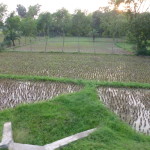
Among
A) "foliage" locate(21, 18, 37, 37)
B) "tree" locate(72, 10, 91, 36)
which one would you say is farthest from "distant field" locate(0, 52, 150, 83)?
"tree" locate(72, 10, 91, 36)

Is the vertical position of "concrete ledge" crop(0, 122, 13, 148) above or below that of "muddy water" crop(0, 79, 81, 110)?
below

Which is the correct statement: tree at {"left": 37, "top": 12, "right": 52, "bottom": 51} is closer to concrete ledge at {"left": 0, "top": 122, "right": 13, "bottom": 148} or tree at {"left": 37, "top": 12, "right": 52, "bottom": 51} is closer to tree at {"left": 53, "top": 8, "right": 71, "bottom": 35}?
tree at {"left": 53, "top": 8, "right": 71, "bottom": 35}

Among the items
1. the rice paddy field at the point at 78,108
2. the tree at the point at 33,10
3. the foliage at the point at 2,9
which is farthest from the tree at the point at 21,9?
the rice paddy field at the point at 78,108

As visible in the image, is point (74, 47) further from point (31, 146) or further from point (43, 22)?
point (31, 146)

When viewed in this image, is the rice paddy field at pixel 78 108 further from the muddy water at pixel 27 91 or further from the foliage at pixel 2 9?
the foliage at pixel 2 9

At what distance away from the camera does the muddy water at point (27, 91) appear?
25.4 feet

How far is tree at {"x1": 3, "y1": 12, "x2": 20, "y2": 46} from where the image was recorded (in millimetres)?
22489

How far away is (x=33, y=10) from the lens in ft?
139

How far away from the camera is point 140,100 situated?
8062mm

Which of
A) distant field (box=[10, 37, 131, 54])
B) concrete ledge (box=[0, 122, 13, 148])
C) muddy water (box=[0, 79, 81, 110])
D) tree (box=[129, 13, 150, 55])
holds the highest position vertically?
tree (box=[129, 13, 150, 55])

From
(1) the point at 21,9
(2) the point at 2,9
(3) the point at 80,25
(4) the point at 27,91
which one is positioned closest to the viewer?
(4) the point at 27,91

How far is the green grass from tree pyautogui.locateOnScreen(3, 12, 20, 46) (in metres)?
16.8

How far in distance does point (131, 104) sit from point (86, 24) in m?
28.8

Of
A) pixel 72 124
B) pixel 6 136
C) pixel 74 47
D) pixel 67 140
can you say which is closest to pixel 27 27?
pixel 74 47
